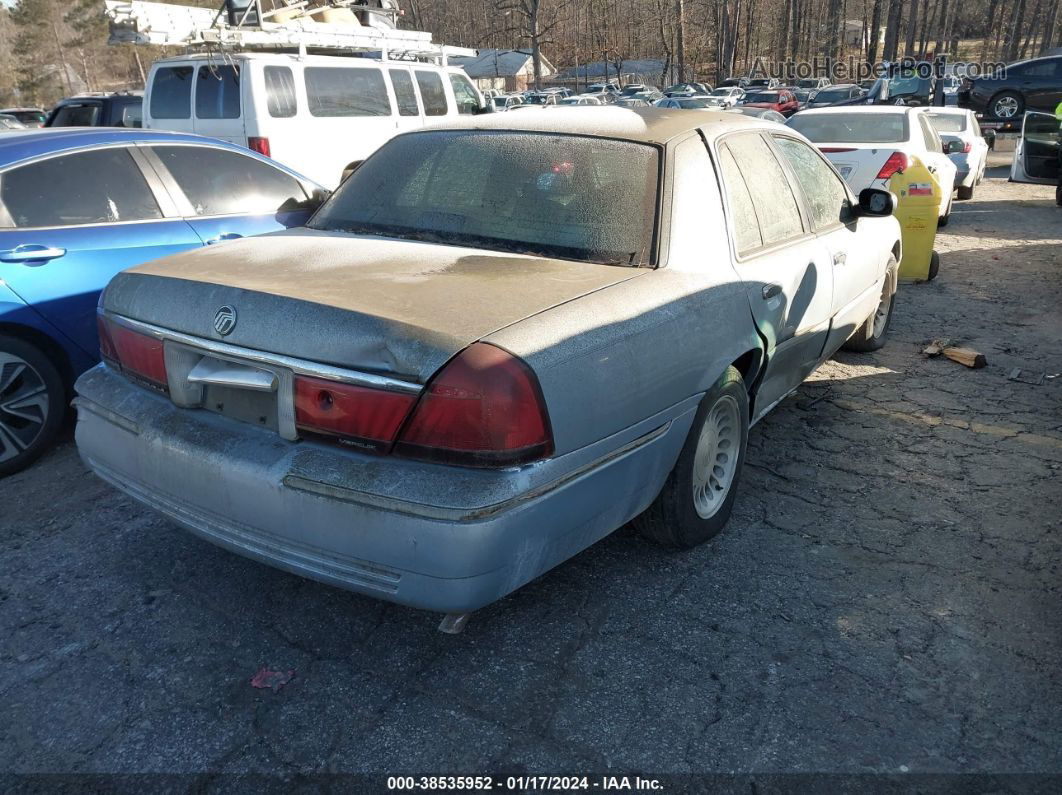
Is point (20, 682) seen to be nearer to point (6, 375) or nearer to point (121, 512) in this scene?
point (121, 512)

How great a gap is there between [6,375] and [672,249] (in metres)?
3.19

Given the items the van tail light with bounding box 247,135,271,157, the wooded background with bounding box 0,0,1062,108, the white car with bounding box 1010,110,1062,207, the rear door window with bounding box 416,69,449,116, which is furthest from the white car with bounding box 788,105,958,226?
the wooded background with bounding box 0,0,1062,108

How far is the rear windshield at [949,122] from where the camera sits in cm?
1344

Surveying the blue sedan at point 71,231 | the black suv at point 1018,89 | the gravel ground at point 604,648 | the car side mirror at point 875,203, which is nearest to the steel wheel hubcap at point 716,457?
the gravel ground at point 604,648

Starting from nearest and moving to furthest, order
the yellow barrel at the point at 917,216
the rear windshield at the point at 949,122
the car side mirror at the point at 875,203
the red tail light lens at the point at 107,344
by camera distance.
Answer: the red tail light lens at the point at 107,344, the car side mirror at the point at 875,203, the yellow barrel at the point at 917,216, the rear windshield at the point at 949,122

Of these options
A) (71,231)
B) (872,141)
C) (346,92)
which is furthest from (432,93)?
(71,231)

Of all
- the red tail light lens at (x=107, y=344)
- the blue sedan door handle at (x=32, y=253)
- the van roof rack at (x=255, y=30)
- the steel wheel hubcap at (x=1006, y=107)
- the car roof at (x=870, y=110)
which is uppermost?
the van roof rack at (x=255, y=30)

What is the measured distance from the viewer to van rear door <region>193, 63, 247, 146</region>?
30.8ft

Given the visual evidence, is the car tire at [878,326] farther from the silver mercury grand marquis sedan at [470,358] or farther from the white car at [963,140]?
the white car at [963,140]

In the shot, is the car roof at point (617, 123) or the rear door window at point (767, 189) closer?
the car roof at point (617, 123)

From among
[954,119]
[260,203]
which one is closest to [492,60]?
[954,119]

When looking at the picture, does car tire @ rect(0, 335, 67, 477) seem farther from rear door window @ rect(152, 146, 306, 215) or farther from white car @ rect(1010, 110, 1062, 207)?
white car @ rect(1010, 110, 1062, 207)

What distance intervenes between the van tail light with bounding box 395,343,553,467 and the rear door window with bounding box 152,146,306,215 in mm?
3291

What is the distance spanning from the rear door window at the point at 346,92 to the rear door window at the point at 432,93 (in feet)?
2.52
